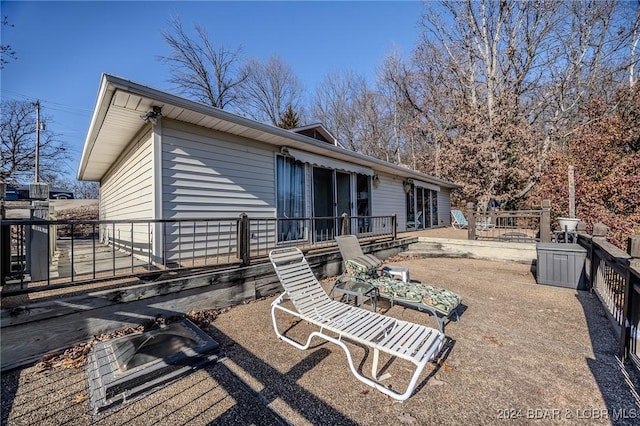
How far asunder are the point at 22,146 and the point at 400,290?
23882mm

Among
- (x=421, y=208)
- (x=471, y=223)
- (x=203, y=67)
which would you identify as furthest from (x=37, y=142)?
(x=471, y=223)

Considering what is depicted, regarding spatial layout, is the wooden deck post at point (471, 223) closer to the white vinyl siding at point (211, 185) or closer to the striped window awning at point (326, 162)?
the striped window awning at point (326, 162)

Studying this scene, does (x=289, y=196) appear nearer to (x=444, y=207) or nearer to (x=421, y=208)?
(x=421, y=208)

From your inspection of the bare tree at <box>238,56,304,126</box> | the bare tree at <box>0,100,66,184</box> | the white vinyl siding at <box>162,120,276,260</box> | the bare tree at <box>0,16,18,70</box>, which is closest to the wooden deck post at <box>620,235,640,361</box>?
the white vinyl siding at <box>162,120,276,260</box>

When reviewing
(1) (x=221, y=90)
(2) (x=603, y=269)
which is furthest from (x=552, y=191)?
(1) (x=221, y=90)

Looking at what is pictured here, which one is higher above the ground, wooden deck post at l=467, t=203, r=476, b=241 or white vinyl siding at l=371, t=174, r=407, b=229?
white vinyl siding at l=371, t=174, r=407, b=229

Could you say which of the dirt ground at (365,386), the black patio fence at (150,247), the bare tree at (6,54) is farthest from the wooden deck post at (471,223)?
the bare tree at (6,54)

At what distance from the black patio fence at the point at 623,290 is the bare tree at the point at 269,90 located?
20.3 meters

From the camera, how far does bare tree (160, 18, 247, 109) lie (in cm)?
1730

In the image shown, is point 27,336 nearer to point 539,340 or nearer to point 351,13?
point 539,340

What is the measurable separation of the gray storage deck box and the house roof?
5009 millimetres

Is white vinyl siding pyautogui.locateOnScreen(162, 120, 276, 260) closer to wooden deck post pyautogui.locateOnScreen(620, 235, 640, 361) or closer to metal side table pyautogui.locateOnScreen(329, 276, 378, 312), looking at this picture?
metal side table pyautogui.locateOnScreen(329, 276, 378, 312)

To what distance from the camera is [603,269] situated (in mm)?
4500

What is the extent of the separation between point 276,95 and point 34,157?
52.8ft
